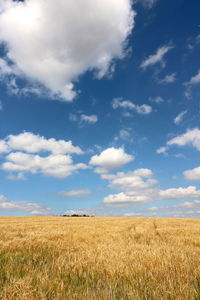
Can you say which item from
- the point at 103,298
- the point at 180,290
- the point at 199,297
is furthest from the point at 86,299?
the point at 199,297

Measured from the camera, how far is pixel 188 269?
4.15 m

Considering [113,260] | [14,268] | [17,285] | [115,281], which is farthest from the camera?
[113,260]

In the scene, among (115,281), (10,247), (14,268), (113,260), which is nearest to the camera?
(115,281)

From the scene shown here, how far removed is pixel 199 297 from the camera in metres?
2.96

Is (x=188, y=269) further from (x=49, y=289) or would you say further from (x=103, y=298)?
(x=49, y=289)

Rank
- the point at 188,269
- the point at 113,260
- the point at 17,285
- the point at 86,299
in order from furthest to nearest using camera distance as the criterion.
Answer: the point at 113,260 → the point at 188,269 → the point at 17,285 → the point at 86,299

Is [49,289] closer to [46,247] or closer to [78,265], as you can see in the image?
[78,265]

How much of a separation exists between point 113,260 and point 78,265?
0.72 m

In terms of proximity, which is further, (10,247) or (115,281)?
(10,247)

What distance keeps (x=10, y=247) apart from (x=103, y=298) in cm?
495

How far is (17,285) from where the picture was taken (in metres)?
3.22

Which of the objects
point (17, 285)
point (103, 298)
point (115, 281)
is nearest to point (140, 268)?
point (115, 281)

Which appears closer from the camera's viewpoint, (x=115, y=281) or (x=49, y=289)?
(x=49, y=289)

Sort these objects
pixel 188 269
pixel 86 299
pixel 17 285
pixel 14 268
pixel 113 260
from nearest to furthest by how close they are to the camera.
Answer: pixel 86 299 → pixel 17 285 → pixel 188 269 → pixel 14 268 → pixel 113 260
